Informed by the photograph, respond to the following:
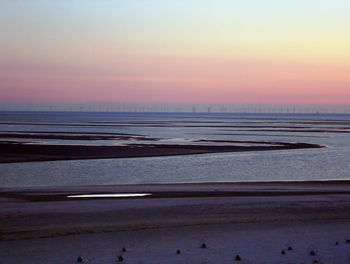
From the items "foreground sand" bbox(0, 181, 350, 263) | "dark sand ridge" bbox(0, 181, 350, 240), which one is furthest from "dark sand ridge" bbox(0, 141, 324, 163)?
"foreground sand" bbox(0, 181, 350, 263)

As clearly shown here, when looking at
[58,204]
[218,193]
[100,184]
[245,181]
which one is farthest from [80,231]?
[245,181]

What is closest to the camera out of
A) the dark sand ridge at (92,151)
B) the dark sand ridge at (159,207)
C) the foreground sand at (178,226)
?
the foreground sand at (178,226)

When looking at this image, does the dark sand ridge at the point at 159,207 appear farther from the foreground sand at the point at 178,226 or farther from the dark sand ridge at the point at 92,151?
the dark sand ridge at the point at 92,151

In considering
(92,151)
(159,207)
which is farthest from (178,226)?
(92,151)

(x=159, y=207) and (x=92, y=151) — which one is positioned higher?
(x=159, y=207)

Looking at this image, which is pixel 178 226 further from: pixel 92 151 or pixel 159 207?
pixel 92 151

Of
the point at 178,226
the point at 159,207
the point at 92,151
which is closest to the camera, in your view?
the point at 178,226

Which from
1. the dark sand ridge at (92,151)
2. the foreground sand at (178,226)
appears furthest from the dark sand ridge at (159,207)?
the dark sand ridge at (92,151)
